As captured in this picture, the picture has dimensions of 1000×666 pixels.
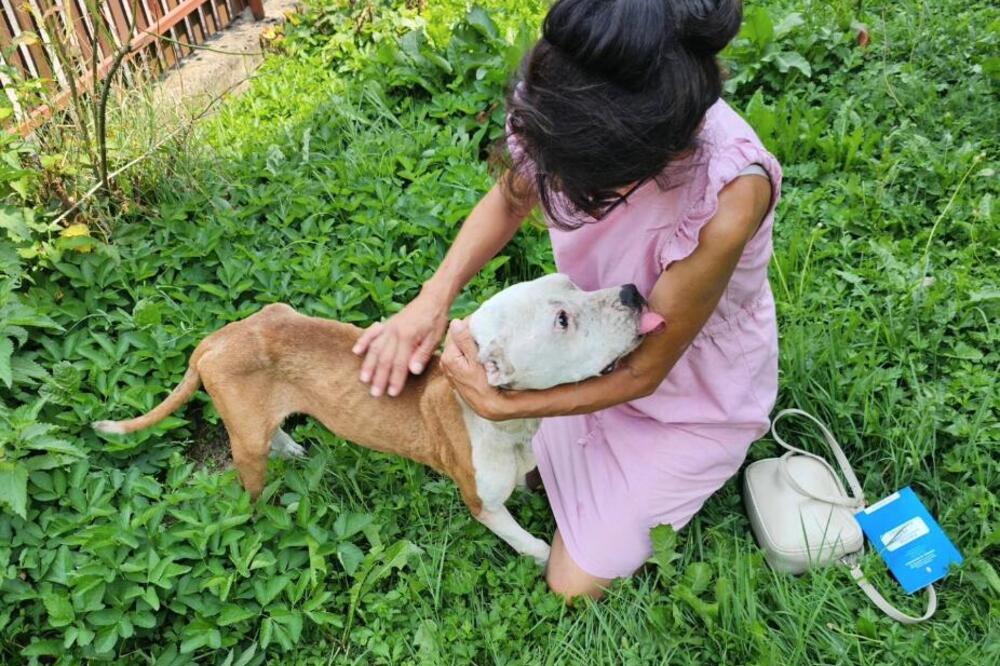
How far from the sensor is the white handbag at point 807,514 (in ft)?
9.11

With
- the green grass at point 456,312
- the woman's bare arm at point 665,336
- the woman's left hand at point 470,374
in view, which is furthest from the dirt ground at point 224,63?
the woman's bare arm at point 665,336

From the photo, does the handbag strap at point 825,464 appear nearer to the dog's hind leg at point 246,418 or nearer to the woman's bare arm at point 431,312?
the woman's bare arm at point 431,312

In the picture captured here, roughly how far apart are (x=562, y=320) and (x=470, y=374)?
34 cm

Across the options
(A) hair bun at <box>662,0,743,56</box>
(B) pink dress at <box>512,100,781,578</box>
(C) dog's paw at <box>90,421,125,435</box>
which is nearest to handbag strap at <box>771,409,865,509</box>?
(B) pink dress at <box>512,100,781,578</box>

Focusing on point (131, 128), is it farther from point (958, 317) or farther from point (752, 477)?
point (958, 317)

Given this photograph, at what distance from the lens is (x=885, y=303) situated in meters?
3.47

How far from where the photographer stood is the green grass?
2699 millimetres

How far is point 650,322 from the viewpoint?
→ 7.73 ft

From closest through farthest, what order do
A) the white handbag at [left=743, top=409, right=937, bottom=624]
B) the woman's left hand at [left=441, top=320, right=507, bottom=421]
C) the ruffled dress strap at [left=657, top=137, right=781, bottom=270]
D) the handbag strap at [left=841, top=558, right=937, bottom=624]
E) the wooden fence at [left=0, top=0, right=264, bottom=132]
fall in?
the ruffled dress strap at [left=657, top=137, right=781, bottom=270]
the woman's left hand at [left=441, top=320, right=507, bottom=421]
the handbag strap at [left=841, top=558, right=937, bottom=624]
the white handbag at [left=743, top=409, right=937, bottom=624]
the wooden fence at [left=0, top=0, right=264, bottom=132]

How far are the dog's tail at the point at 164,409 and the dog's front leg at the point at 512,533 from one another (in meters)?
1.17

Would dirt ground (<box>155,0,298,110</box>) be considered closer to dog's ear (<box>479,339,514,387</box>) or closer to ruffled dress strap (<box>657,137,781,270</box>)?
dog's ear (<box>479,339,514,387</box>)

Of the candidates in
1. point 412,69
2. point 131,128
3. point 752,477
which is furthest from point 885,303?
point 131,128

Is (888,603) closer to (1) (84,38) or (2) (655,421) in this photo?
(2) (655,421)

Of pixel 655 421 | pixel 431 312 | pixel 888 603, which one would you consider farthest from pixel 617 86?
pixel 888 603
